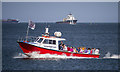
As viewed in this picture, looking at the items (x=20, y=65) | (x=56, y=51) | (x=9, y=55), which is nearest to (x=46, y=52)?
(x=56, y=51)

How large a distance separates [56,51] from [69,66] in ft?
13.9

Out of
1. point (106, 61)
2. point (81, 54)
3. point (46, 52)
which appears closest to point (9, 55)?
point (46, 52)

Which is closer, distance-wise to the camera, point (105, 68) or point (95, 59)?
point (105, 68)

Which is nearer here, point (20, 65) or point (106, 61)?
point (20, 65)

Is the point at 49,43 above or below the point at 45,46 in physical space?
above

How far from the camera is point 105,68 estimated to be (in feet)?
140

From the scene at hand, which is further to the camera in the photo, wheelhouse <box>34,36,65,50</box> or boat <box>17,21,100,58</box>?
wheelhouse <box>34,36,65,50</box>

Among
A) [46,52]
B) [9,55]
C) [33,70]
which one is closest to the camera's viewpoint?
A: [33,70]

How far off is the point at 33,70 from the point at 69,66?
5415 millimetres

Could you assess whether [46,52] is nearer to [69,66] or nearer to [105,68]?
[69,66]

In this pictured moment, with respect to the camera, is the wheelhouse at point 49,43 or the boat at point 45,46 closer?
the boat at point 45,46

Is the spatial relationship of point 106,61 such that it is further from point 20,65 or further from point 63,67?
point 20,65

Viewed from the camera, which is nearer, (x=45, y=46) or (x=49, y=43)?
(x=45, y=46)

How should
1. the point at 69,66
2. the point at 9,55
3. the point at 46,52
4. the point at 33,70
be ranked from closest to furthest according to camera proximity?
the point at 33,70 < the point at 69,66 < the point at 46,52 < the point at 9,55
